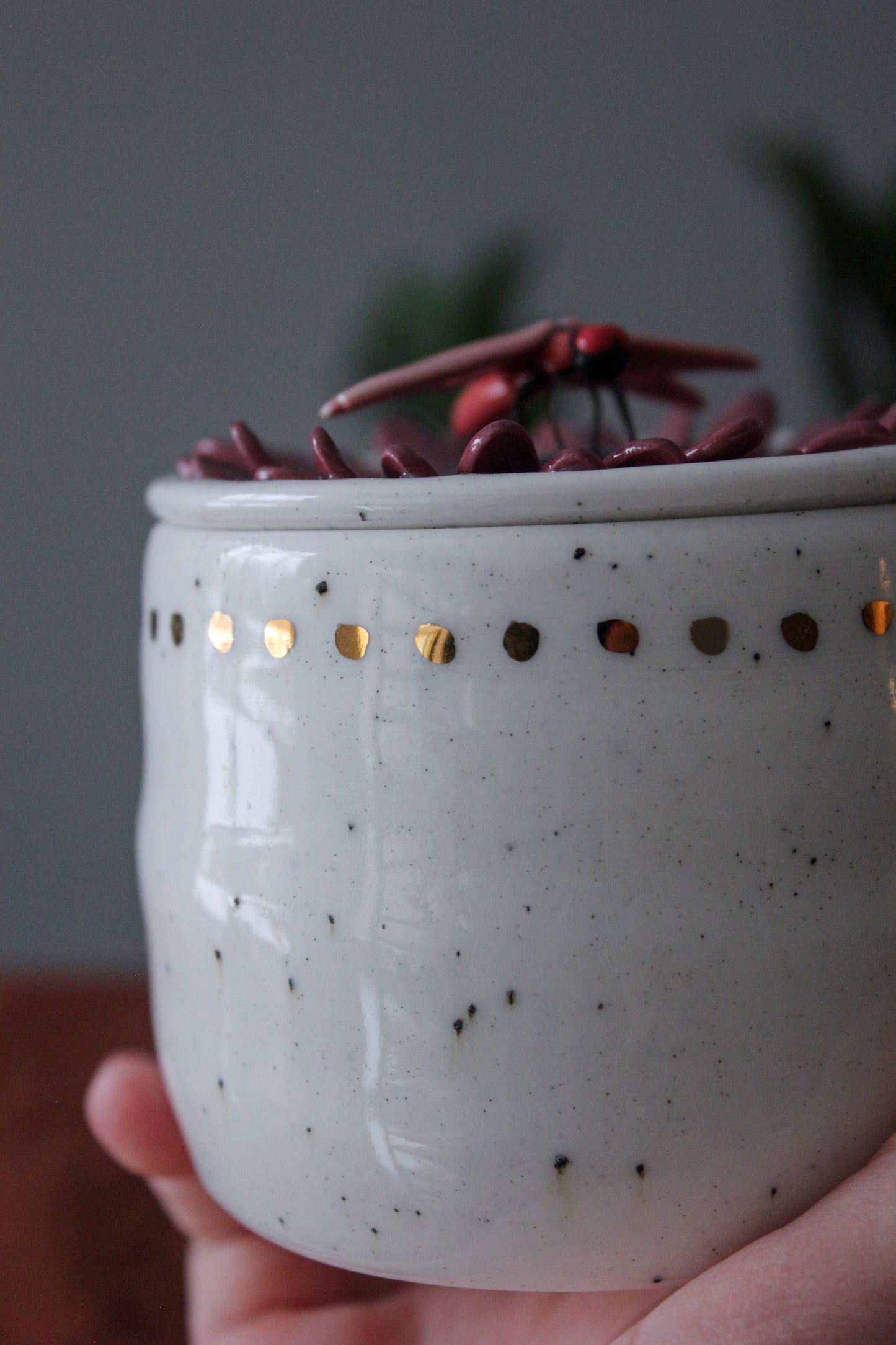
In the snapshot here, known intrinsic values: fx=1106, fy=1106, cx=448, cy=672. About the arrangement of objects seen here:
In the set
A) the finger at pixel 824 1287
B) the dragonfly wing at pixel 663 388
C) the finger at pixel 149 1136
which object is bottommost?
the finger at pixel 149 1136

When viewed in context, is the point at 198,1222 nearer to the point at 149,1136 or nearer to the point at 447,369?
the point at 149,1136

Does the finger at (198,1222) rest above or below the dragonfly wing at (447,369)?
below

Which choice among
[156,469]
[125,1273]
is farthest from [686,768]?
[156,469]

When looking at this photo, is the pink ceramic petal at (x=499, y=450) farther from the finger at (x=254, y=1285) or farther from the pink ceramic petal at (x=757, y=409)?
the finger at (x=254, y=1285)

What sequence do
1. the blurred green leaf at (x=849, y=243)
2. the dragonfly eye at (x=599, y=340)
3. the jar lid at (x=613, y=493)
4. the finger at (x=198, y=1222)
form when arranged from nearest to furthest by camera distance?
the jar lid at (x=613, y=493), the dragonfly eye at (x=599, y=340), the finger at (x=198, y=1222), the blurred green leaf at (x=849, y=243)

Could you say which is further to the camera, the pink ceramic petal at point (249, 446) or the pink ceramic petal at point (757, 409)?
the pink ceramic petal at point (757, 409)

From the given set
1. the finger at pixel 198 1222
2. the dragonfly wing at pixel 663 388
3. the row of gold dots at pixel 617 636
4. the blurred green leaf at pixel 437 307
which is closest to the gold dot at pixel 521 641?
the row of gold dots at pixel 617 636

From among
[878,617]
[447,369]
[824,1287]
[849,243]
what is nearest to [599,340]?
[447,369]
